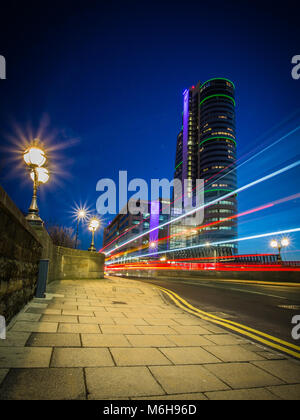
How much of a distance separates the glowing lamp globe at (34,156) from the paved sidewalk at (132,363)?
4.82 m

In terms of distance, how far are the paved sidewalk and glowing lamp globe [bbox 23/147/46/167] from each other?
482cm

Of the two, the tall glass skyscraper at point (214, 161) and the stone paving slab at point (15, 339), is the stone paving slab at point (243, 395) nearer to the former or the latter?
the stone paving slab at point (15, 339)

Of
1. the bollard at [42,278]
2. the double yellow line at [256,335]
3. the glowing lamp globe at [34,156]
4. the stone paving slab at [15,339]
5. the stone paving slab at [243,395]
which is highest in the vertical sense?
the glowing lamp globe at [34,156]

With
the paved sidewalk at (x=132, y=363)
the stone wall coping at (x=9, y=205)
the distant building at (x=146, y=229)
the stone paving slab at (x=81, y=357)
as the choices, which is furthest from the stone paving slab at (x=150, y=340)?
the distant building at (x=146, y=229)

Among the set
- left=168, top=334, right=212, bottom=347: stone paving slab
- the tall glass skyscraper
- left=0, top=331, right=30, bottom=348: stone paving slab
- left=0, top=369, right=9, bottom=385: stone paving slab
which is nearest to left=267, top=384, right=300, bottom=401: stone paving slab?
left=168, top=334, right=212, bottom=347: stone paving slab

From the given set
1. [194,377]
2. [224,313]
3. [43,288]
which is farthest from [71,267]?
[194,377]

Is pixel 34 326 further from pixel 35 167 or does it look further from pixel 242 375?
pixel 35 167

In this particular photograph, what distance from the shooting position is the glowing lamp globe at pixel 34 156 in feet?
25.1

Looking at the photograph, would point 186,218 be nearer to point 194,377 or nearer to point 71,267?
point 71,267

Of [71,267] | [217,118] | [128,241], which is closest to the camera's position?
[71,267]

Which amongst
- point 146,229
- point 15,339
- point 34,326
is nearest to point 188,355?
point 15,339
